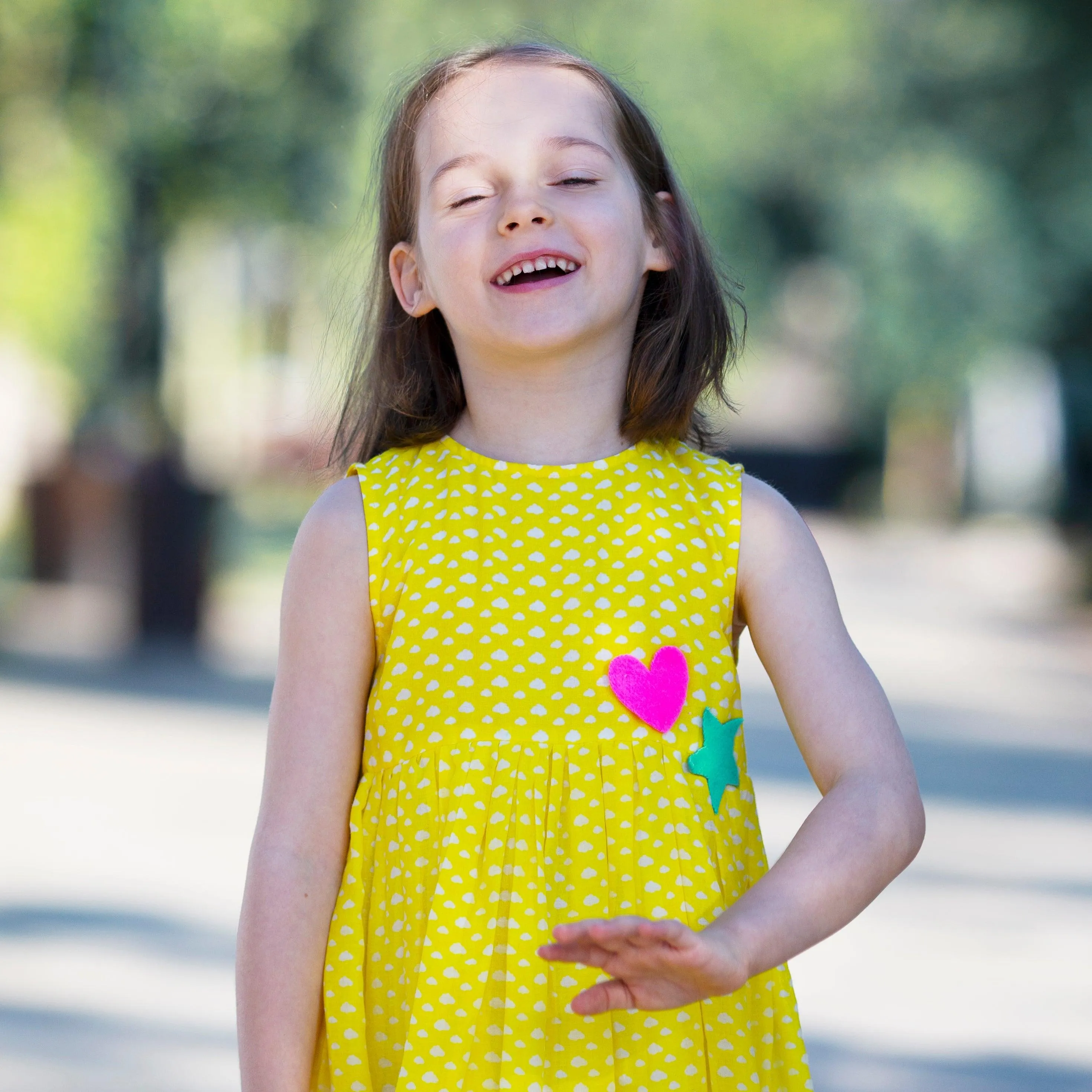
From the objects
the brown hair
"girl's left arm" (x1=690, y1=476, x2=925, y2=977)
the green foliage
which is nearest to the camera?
"girl's left arm" (x1=690, y1=476, x2=925, y2=977)

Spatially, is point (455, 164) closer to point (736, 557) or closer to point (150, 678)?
point (736, 557)

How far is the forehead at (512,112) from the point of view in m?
1.91

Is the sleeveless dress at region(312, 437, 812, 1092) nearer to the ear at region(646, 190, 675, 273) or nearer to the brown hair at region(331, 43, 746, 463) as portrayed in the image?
the brown hair at region(331, 43, 746, 463)

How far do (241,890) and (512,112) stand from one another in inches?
181

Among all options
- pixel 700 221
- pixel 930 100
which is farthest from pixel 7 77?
pixel 700 221

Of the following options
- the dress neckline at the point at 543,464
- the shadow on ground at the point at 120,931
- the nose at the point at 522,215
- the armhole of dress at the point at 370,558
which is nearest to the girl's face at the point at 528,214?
the nose at the point at 522,215

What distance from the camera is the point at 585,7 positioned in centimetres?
2434

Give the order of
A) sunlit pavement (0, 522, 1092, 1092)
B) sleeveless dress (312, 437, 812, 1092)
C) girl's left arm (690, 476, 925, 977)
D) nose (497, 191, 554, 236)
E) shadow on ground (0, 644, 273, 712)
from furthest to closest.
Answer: shadow on ground (0, 644, 273, 712), sunlit pavement (0, 522, 1092, 1092), nose (497, 191, 554, 236), sleeveless dress (312, 437, 812, 1092), girl's left arm (690, 476, 925, 977)

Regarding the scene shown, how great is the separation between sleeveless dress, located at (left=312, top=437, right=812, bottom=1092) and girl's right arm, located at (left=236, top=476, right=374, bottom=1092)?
0.7 inches

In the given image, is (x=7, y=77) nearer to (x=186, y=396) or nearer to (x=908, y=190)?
(x=908, y=190)

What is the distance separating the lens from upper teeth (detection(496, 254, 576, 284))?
188 cm

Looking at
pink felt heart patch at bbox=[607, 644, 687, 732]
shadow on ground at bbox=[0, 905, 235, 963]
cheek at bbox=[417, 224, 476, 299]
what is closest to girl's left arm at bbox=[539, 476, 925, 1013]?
pink felt heart patch at bbox=[607, 644, 687, 732]

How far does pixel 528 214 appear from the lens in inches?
73.1

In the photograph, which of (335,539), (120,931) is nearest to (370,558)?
(335,539)
